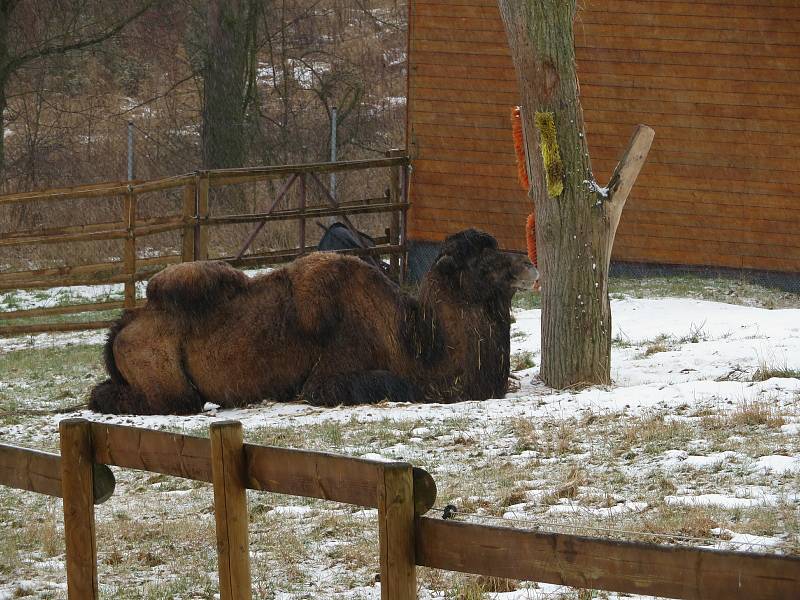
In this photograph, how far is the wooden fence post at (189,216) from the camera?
15.3m

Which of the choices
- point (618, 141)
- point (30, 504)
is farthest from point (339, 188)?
point (30, 504)

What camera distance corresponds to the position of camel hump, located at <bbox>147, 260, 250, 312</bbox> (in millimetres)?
9484

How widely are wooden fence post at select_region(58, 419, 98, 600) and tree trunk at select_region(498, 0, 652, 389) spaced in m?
5.81

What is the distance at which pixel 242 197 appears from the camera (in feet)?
73.5

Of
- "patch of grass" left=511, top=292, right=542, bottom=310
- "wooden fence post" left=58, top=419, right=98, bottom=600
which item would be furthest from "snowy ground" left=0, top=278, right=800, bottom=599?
"patch of grass" left=511, top=292, right=542, bottom=310

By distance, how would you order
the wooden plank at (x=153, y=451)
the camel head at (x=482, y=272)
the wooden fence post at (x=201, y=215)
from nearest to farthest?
the wooden plank at (x=153, y=451) < the camel head at (x=482, y=272) < the wooden fence post at (x=201, y=215)

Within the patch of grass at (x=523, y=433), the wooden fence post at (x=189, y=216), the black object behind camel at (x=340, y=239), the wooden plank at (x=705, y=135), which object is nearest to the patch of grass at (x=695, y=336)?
the black object behind camel at (x=340, y=239)

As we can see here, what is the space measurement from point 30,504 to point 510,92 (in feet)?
39.2

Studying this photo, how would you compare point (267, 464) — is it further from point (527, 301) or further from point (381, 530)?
point (527, 301)

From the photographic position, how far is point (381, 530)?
3582 millimetres

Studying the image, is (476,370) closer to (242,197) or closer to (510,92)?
Result: (510,92)

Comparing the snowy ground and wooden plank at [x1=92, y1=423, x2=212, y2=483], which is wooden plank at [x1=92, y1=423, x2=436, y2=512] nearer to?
wooden plank at [x1=92, y1=423, x2=212, y2=483]

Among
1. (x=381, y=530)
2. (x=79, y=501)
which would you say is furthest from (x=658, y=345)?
(x=381, y=530)

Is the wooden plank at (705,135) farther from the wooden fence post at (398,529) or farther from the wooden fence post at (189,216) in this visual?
the wooden fence post at (398,529)
